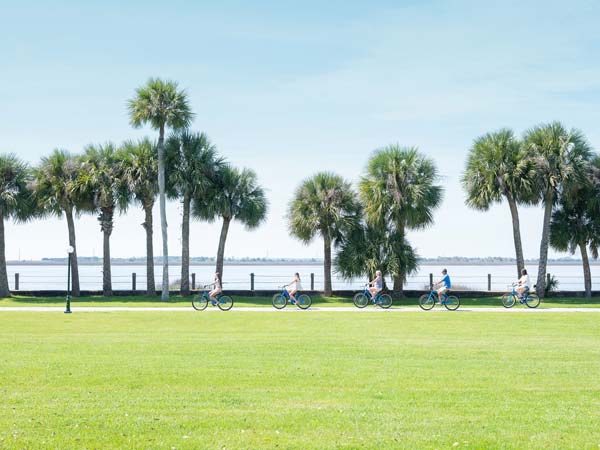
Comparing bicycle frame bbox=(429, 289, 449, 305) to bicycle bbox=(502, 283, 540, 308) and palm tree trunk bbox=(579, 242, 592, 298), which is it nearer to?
bicycle bbox=(502, 283, 540, 308)

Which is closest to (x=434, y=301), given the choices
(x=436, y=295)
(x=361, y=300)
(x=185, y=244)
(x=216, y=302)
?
(x=436, y=295)

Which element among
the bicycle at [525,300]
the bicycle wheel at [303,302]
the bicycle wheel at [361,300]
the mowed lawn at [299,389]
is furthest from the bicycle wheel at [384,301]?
the mowed lawn at [299,389]

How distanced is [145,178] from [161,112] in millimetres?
3556

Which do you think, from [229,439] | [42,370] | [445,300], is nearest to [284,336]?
[42,370]

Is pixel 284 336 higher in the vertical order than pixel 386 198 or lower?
lower

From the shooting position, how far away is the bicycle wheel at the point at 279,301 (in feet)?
94.1

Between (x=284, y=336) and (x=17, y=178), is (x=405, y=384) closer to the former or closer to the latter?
(x=284, y=336)

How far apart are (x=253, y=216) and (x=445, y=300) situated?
12906 mm

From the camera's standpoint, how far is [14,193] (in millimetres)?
37344

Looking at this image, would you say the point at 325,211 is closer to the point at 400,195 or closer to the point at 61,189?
the point at 400,195

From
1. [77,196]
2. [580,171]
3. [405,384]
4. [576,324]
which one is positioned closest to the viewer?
[405,384]

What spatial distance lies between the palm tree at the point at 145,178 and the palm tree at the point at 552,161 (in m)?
18.8

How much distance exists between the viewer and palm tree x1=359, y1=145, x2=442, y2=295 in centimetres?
3484

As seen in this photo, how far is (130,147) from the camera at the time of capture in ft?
125
